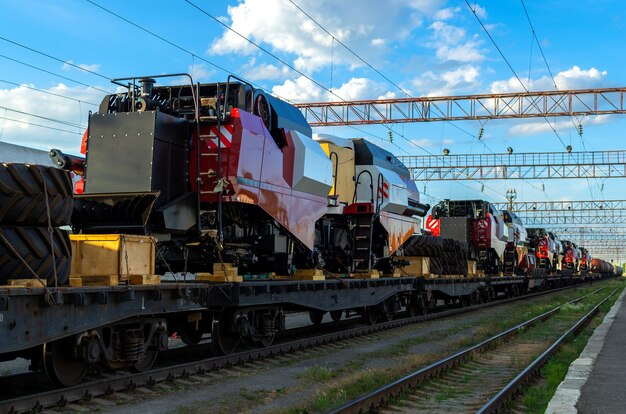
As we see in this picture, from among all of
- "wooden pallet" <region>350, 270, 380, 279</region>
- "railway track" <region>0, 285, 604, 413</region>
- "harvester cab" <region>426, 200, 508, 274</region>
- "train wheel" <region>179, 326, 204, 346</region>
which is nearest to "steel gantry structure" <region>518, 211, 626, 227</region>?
"harvester cab" <region>426, 200, 508, 274</region>

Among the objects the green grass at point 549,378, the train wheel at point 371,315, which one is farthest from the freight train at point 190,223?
the green grass at point 549,378

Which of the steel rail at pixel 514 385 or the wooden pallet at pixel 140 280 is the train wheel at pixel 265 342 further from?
the steel rail at pixel 514 385

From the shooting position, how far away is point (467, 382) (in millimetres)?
9180

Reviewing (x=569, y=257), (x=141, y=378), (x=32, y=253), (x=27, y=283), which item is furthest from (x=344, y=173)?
(x=569, y=257)

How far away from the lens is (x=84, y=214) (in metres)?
8.91

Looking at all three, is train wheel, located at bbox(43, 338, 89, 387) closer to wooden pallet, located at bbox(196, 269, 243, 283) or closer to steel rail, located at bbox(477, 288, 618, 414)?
wooden pallet, located at bbox(196, 269, 243, 283)

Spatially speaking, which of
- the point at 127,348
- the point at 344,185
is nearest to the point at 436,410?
the point at 127,348

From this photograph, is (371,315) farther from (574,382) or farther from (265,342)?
(574,382)

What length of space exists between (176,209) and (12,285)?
3.41 metres

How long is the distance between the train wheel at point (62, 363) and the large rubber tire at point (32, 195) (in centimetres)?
129

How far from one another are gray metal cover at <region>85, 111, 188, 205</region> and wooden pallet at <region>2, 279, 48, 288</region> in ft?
9.43

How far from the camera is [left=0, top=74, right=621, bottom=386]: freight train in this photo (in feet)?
20.9

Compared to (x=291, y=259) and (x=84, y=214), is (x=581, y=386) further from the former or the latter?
(x=84, y=214)

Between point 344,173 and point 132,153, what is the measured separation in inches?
269
